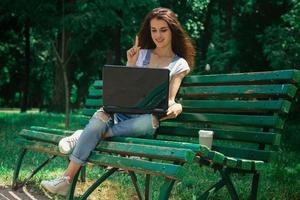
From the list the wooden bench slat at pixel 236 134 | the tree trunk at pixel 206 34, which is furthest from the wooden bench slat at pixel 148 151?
the tree trunk at pixel 206 34

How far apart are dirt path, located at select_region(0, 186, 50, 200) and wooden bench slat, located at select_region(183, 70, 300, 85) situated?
1.67 m

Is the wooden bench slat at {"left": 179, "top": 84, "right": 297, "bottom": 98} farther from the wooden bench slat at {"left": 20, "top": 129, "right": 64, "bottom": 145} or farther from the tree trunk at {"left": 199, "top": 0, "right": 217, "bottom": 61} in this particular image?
the tree trunk at {"left": 199, "top": 0, "right": 217, "bottom": 61}

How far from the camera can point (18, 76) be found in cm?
3516

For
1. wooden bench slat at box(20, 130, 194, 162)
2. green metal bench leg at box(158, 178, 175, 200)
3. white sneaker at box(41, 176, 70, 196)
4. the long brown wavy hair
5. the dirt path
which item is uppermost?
the long brown wavy hair

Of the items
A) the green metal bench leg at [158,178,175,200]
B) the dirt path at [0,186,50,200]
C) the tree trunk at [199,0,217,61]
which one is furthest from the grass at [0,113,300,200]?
the tree trunk at [199,0,217,61]

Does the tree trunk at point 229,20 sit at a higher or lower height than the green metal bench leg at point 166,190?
higher

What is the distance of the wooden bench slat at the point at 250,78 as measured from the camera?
3920 millimetres

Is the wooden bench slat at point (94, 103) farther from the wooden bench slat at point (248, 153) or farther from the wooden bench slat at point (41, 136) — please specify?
the wooden bench slat at point (248, 153)

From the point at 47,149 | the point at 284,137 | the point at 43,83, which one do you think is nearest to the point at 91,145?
the point at 47,149

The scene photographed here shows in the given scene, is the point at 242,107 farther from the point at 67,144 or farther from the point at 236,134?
the point at 67,144

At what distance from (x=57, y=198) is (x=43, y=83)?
35.5 metres

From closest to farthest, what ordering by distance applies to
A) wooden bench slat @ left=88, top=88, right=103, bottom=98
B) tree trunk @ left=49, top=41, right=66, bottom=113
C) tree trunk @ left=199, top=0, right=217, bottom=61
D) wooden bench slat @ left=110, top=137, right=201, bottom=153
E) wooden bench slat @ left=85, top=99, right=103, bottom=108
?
wooden bench slat @ left=110, top=137, right=201, bottom=153 < wooden bench slat @ left=85, top=99, right=103, bottom=108 < wooden bench slat @ left=88, top=88, right=103, bottom=98 < tree trunk @ left=49, top=41, right=66, bottom=113 < tree trunk @ left=199, top=0, right=217, bottom=61

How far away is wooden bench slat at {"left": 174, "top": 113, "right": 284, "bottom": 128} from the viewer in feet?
12.8

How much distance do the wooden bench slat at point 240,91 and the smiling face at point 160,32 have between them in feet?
1.48
